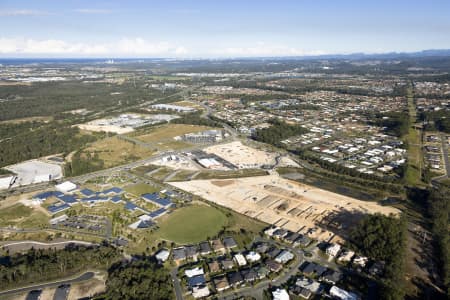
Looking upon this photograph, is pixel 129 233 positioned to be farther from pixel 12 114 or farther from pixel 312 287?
pixel 12 114

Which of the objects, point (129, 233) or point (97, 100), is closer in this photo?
point (129, 233)

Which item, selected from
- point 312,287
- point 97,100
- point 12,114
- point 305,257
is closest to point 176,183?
point 305,257

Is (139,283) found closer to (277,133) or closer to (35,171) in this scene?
(35,171)

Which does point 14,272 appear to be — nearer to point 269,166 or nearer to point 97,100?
point 269,166

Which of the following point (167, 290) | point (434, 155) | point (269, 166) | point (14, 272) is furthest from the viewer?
point (434, 155)

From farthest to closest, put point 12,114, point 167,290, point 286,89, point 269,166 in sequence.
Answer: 1. point 286,89
2. point 12,114
3. point 269,166
4. point 167,290

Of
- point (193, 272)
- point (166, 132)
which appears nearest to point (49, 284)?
point (193, 272)

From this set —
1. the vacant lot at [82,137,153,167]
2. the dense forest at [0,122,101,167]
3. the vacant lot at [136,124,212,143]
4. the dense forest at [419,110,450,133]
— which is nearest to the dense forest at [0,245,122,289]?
the vacant lot at [82,137,153,167]
